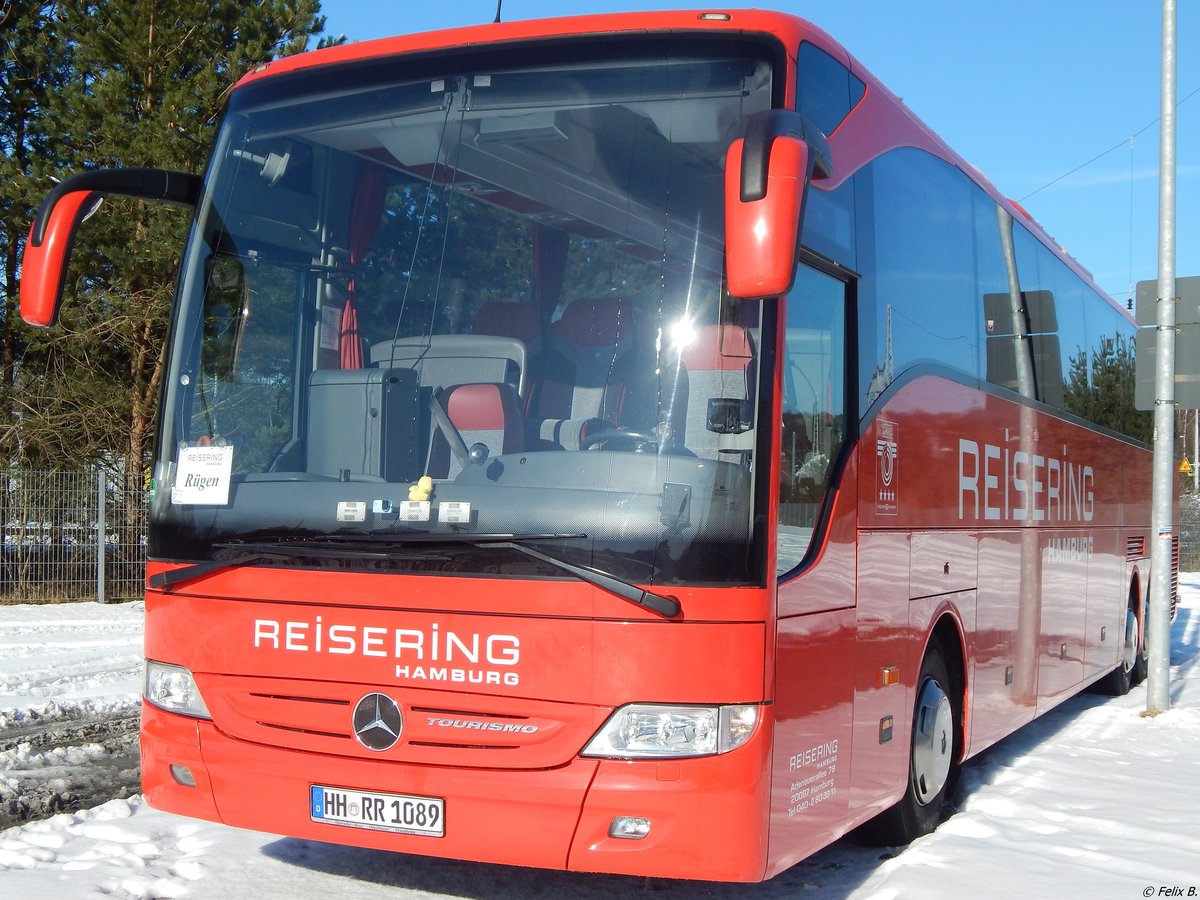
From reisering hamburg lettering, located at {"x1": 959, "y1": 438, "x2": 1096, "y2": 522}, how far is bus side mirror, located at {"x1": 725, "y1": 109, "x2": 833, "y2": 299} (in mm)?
3486

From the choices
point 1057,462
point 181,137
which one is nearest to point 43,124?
point 181,137

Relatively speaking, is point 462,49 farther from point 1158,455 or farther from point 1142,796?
point 1158,455

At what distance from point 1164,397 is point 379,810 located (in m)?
8.88

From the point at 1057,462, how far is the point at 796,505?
5553 mm

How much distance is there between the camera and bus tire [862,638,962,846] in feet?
21.4

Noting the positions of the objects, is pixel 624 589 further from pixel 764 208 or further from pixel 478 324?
pixel 764 208

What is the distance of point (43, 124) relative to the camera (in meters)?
20.5

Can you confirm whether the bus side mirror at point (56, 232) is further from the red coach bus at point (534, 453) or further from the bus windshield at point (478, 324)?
the bus windshield at point (478, 324)

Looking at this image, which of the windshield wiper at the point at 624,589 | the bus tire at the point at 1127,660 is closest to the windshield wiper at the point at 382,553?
the windshield wiper at the point at 624,589

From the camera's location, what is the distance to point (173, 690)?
5203 mm

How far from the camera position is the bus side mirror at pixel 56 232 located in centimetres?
531

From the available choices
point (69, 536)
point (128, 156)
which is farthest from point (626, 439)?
point (128, 156)

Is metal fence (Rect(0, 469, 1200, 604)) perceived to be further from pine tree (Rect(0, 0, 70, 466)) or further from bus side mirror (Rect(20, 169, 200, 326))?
bus side mirror (Rect(20, 169, 200, 326))

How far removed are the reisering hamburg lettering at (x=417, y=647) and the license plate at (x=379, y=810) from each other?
0.42m
